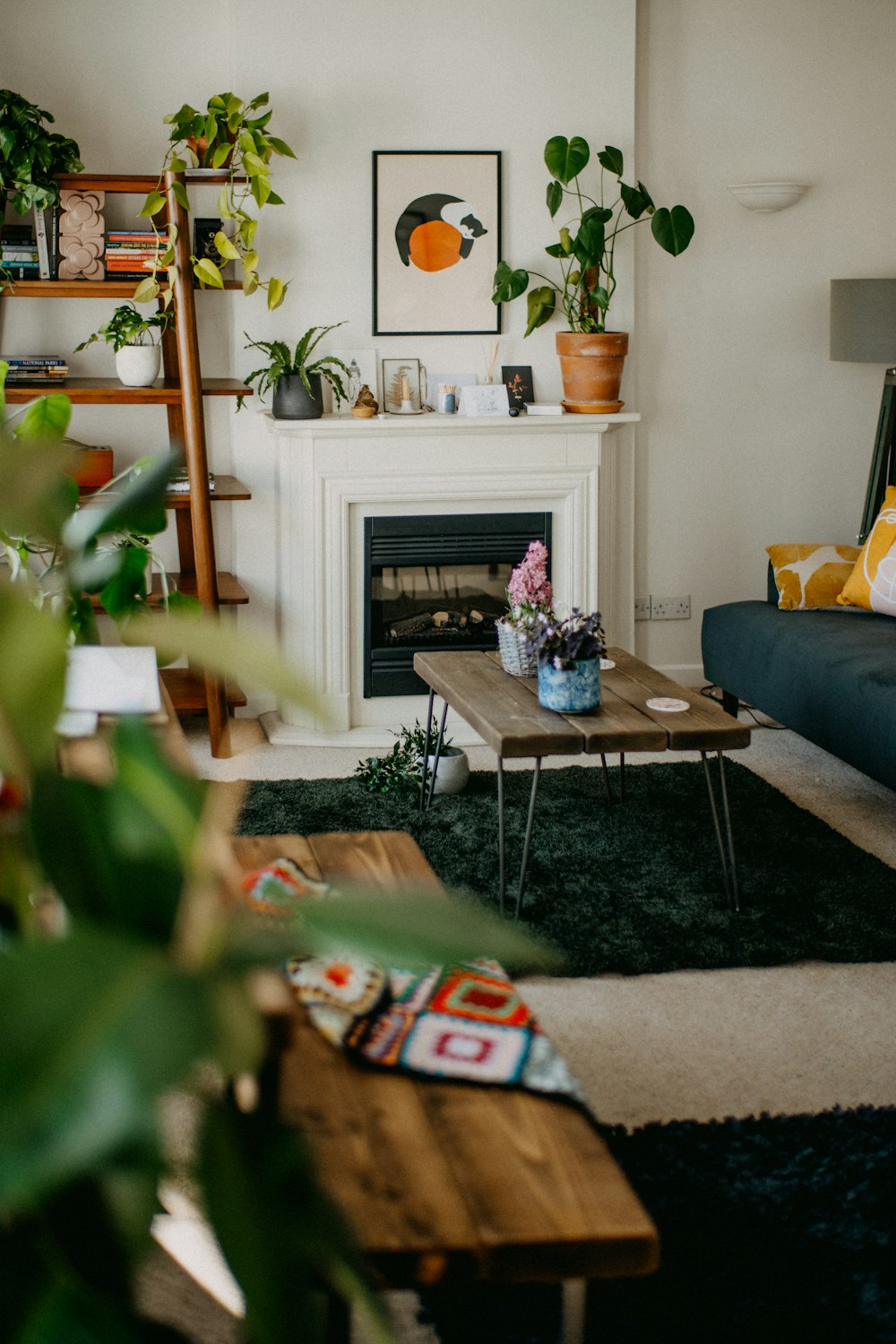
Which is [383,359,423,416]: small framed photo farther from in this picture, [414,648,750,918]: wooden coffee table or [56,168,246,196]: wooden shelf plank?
[414,648,750,918]: wooden coffee table

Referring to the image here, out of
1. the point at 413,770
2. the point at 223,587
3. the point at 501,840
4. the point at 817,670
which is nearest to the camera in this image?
the point at 501,840

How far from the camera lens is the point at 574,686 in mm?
3053

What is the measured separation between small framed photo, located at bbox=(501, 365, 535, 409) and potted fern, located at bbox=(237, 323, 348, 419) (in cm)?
59

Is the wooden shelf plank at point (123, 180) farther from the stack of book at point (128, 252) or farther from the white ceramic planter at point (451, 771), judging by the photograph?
the white ceramic planter at point (451, 771)

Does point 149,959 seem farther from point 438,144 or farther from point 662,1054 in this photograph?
point 438,144

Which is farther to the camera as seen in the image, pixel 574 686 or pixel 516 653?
pixel 516 653

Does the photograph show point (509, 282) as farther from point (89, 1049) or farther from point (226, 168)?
point (89, 1049)

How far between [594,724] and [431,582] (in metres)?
1.91

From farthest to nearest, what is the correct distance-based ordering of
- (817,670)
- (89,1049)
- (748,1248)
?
(817,670)
(748,1248)
(89,1049)

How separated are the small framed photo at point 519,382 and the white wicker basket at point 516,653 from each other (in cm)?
141

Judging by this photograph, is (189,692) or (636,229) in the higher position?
(636,229)

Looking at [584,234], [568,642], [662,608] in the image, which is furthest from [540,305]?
[568,642]

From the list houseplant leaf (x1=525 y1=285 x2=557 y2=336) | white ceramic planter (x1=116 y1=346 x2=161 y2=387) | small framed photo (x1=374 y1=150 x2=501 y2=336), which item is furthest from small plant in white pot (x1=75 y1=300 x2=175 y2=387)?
houseplant leaf (x1=525 y1=285 x2=557 y2=336)

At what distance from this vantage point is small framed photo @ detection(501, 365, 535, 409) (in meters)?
4.64
